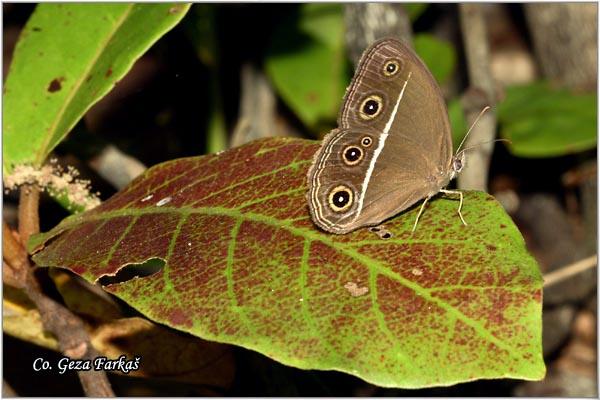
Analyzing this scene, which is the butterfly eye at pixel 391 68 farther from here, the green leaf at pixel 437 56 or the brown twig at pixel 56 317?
the green leaf at pixel 437 56

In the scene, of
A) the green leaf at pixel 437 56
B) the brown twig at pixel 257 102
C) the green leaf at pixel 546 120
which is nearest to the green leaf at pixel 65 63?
the brown twig at pixel 257 102

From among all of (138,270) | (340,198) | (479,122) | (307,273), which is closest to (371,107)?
(340,198)

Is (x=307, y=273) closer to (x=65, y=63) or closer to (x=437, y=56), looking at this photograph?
(x=65, y=63)

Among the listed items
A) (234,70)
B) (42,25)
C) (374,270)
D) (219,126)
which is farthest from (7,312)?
(234,70)

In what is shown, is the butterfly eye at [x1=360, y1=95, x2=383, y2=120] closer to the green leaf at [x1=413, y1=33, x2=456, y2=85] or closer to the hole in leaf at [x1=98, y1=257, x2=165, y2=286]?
the hole in leaf at [x1=98, y1=257, x2=165, y2=286]

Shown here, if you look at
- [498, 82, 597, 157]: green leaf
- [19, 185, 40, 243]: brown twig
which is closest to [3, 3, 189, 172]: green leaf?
[19, 185, 40, 243]: brown twig
